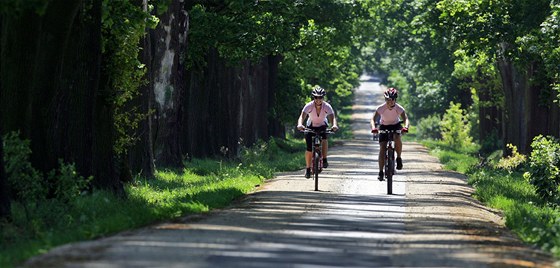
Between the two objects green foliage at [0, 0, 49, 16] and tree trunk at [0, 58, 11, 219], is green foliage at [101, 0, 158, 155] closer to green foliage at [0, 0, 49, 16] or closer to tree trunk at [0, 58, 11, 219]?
tree trunk at [0, 58, 11, 219]

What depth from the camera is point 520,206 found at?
21578 millimetres

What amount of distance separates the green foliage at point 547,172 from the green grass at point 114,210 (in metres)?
5.44

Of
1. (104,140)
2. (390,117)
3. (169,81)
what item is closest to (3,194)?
(104,140)

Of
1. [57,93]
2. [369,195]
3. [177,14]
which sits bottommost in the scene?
[369,195]

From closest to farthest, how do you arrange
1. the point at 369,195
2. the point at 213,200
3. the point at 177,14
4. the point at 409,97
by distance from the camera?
the point at 213,200 → the point at 369,195 → the point at 177,14 → the point at 409,97

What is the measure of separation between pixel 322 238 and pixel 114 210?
4011mm

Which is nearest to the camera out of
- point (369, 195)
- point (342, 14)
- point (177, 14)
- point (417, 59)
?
point (369, 195)

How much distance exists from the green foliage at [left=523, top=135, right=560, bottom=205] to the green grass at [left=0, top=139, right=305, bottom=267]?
17.8 ft

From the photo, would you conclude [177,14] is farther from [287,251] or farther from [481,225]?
[287,251]

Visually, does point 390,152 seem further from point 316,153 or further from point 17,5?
point 17,5

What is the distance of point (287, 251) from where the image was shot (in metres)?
12.9

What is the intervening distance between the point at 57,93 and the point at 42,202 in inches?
85.1

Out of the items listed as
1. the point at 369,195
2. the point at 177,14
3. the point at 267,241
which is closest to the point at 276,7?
the point at 177,14

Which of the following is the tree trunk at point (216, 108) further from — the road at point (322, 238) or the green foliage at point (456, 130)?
the green foliage at point (456, 130)
